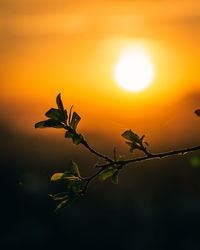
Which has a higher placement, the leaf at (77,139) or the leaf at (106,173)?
the leaf at (77,139)

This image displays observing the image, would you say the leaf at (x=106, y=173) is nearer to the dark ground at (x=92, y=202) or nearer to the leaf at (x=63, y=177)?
the leaf at (x=63, y=177)

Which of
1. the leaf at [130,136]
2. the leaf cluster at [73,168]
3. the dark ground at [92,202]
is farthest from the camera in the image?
the dark ground at [92,202]

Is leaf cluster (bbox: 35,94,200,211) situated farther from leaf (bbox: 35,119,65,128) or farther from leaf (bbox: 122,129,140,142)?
leaf (bbox: 122,129,140,142)

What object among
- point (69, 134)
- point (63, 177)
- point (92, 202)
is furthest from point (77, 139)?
point (92, 202)

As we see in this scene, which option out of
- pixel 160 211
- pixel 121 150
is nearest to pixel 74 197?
pixel 121 150

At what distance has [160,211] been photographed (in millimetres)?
30781

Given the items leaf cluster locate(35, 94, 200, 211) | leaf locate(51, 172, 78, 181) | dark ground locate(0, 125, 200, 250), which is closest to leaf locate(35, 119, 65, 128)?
leaf cluster locate(35, 94, 200, 211)

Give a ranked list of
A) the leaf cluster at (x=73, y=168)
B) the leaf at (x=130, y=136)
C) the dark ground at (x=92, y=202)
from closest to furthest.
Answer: the leaf cluster at (x=73, y=168), the leaf at (x=130, y=136), the dark ground at (x=92, y=202)

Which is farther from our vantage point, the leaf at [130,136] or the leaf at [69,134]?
the leaf at [130,136]

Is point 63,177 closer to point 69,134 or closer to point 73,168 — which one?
point 73,168

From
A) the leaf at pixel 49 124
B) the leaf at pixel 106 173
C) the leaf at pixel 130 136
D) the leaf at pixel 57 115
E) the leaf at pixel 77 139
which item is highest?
the leaf at pixel 57 115

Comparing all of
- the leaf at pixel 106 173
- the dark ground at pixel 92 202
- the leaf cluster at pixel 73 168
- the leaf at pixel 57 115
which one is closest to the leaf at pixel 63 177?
the leaf cluster at pixel 73 168

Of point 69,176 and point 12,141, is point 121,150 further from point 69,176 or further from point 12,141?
point 69,176

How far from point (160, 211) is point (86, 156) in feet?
24.7
